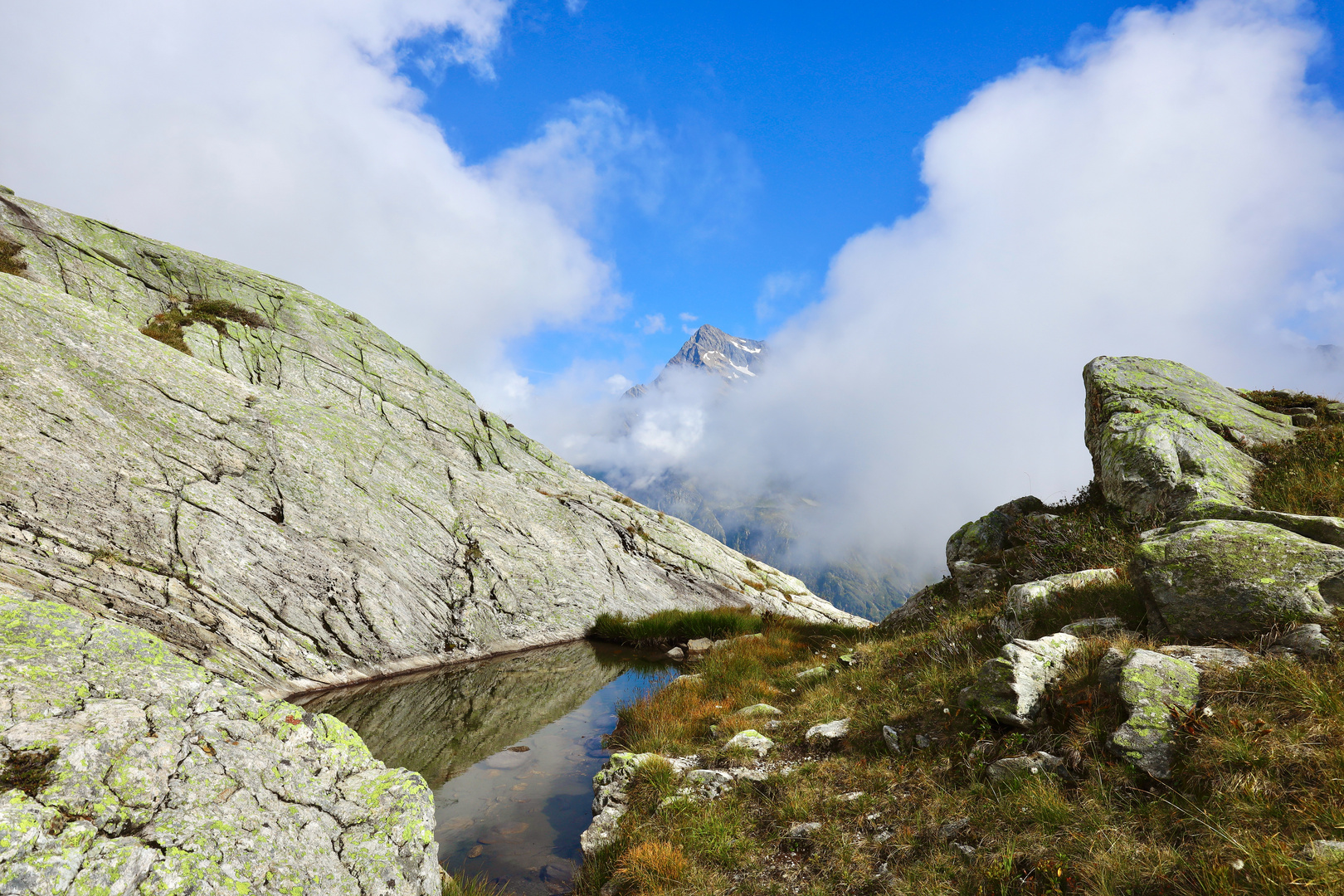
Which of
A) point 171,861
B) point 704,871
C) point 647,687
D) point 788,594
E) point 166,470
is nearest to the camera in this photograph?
point 171,861

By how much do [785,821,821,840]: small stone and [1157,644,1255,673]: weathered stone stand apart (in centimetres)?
504

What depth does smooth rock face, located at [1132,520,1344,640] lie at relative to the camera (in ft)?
23.1

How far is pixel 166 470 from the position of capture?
16547 mm

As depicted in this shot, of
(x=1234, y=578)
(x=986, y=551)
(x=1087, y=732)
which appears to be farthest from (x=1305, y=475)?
(x=1087, y=732)

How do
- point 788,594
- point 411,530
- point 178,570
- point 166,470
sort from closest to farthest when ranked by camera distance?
point 178,570, point 166,470, point 411,530, point 788,594

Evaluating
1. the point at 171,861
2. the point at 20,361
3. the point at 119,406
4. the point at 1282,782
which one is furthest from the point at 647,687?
the point at 20,361

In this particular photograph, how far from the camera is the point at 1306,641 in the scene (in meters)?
6.32

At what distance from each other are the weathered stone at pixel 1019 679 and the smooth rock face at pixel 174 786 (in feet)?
26.4

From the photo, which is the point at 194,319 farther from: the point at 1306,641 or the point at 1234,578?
the point at 1306,641

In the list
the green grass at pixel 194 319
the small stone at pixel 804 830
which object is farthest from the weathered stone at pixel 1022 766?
the green grass at pixel 194 319

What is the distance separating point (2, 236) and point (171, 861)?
29910 mm

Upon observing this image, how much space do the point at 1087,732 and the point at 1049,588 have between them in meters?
4.91

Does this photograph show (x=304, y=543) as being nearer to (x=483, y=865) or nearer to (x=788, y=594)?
(x=483, y=865)

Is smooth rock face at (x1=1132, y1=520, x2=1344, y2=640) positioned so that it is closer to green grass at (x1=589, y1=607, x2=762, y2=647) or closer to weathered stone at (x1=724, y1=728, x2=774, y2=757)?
weathered stone at (x1=724, y1=728, x2=774, y2=757)
